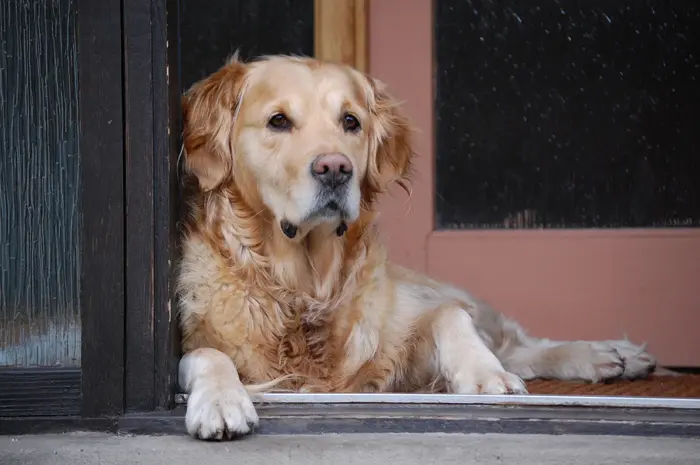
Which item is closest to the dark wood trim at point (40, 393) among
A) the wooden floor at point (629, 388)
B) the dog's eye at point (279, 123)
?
the dog's eye at point (279, 123)

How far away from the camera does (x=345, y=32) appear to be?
3830 mm

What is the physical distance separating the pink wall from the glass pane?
5.55 ft

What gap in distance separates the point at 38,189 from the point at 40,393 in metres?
0.48

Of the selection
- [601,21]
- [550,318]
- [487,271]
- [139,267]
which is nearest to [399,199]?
[487,271]

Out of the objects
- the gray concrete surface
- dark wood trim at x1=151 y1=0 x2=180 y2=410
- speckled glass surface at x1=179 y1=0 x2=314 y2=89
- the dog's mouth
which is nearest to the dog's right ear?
the dog's mouth

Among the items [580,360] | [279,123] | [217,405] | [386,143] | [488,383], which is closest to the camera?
[217,405]

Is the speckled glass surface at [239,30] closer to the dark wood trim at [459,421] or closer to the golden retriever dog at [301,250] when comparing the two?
the golden retriever dog at [301,250]

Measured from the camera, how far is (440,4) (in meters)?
3.86

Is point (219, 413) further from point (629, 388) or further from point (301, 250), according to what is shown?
point (629, 388)

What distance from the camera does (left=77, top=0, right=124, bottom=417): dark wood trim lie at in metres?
2.28

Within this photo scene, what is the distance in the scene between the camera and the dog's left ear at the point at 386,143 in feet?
9.81

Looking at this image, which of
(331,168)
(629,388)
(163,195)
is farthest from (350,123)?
(629,388)

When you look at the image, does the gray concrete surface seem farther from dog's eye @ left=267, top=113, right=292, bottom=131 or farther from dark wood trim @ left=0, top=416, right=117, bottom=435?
dog's eye @ left=267, top=113, right=292, bottom=131

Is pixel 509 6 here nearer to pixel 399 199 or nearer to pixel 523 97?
pixel 523 97
